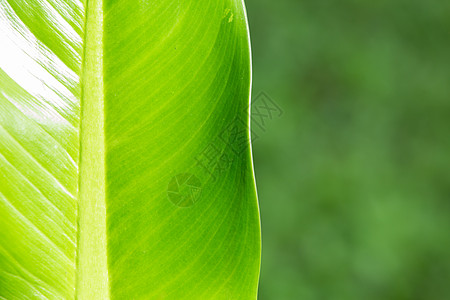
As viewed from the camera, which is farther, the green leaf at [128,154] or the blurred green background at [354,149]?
the blurred green background at [354,149]

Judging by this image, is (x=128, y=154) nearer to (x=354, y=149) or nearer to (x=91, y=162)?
(x=91, y=162)

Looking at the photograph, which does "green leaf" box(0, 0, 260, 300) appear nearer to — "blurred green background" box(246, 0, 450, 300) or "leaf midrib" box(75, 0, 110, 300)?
"leaf midrib" box(75, 0, 110, 300)

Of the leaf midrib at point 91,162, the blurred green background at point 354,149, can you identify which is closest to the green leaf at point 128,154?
the leaf midrib at point 91,162

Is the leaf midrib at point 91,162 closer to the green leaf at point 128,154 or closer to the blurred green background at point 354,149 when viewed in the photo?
the green leaf at point 128,154

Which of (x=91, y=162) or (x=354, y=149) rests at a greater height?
(x=91, y=162)

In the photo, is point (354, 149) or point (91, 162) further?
point (354, 149)

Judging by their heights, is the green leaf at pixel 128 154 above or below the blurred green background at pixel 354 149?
above

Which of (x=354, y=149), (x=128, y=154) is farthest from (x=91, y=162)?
(x=354, y=149)
